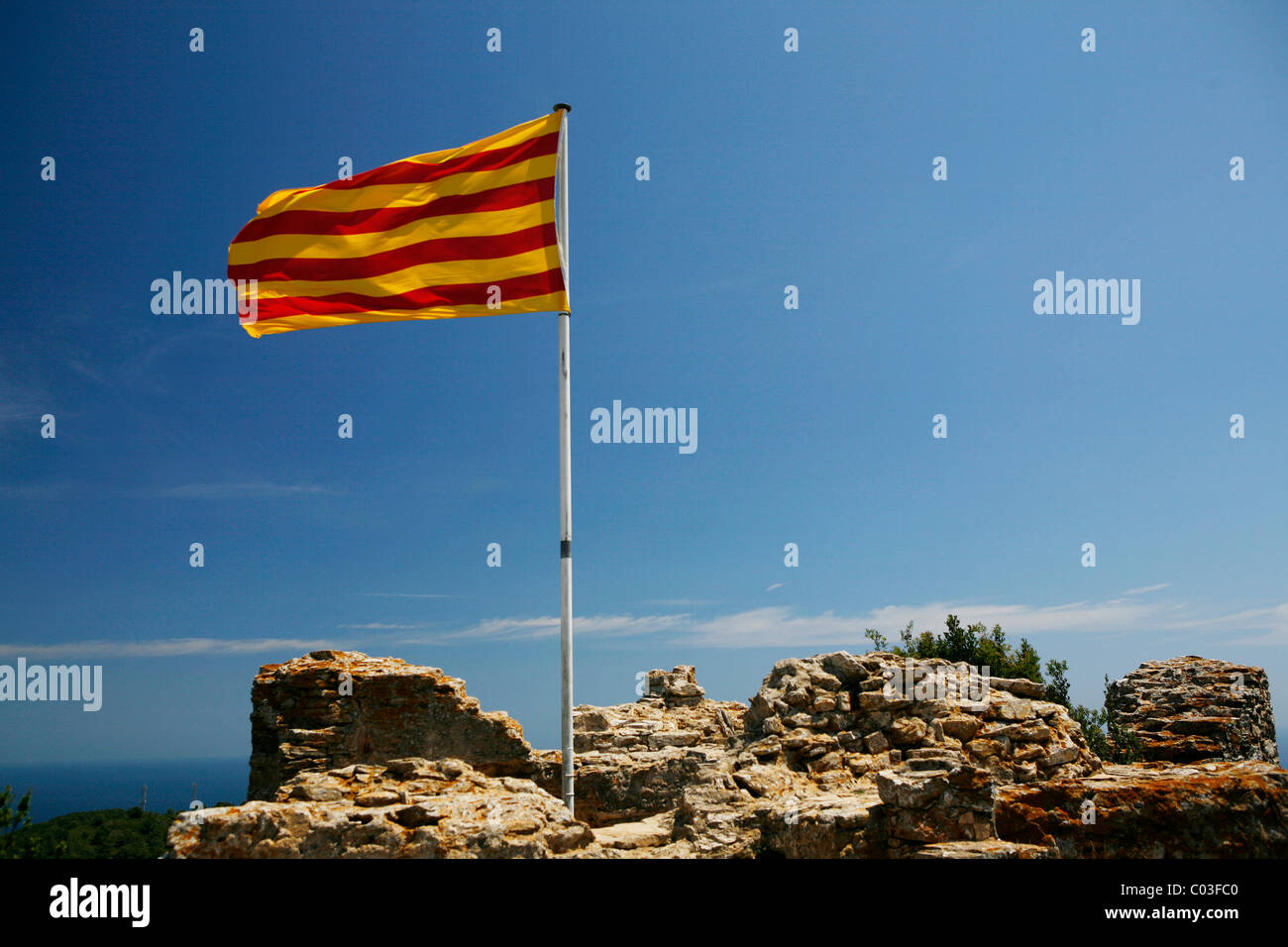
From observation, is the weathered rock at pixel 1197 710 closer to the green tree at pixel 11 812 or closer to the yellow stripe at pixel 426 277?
the yellow stripe at pixel 426 277

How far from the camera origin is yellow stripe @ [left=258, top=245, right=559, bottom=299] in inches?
446

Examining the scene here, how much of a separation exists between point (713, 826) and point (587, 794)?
3.84 metres

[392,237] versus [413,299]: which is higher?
[392,237]

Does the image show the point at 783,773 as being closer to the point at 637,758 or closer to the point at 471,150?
the point at 637,758

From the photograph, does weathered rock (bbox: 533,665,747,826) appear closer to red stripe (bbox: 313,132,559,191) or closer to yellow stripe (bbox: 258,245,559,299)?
yellow stripe (bbox: 258,245,559,299)

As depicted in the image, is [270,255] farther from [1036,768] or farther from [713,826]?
[1036,768]

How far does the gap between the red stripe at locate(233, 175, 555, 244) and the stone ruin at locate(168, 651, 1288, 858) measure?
740 centimetres

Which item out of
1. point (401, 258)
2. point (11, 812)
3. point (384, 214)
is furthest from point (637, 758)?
point (11, 812)

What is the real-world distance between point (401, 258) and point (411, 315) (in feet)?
3.18

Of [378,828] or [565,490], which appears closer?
[378,828]

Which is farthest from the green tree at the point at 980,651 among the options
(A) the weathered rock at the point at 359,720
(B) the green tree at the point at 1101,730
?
(A) the weathered rock at the point at 359,720

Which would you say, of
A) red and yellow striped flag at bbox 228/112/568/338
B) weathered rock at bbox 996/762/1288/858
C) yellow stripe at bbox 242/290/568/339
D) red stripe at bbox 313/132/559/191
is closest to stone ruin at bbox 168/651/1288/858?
weathered rock at bbox 996/762/1288/858

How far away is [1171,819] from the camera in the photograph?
7.83 meters
